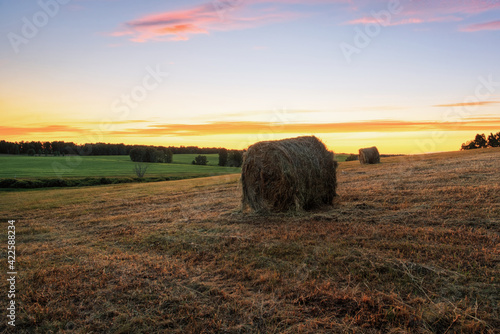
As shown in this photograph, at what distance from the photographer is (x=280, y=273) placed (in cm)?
529

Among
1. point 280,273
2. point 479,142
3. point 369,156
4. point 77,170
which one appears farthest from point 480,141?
point 77,170

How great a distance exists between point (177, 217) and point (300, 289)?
702 centimetres

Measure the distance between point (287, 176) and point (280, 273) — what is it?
4915 millimetres

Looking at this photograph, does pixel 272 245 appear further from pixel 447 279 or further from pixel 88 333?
pixel 88 333

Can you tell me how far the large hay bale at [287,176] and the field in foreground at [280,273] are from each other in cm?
77

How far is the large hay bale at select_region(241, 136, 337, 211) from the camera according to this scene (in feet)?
32.7

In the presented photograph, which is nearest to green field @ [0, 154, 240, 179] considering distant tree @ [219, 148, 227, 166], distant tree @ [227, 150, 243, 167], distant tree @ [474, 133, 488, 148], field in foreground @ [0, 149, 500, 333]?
distant tree @ [227, 150, 243, 167]

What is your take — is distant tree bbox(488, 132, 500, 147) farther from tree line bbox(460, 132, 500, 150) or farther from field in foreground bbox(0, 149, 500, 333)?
field in foreground bbox(0, 149, 500, 333)

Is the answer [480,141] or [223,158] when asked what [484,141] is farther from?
[223,158]

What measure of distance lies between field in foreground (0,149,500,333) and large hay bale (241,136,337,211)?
772 millimetres

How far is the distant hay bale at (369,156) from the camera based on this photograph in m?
29.5

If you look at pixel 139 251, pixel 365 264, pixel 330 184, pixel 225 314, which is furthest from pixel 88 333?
pixel 330 184

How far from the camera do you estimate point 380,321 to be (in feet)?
12.5

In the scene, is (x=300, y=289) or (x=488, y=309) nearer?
(x=488, y=309)
